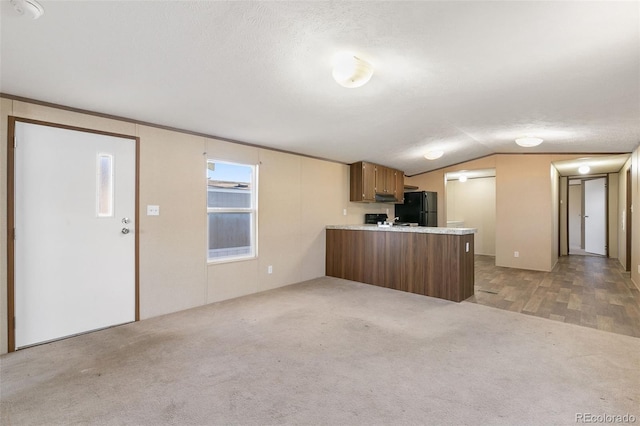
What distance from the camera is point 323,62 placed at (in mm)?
2281

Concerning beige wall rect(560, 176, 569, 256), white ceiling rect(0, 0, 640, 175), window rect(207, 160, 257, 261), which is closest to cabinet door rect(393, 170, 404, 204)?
white ceiling rect(0, 0, 640, 175)

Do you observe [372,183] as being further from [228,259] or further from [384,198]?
[228,259]

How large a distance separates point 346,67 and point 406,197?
5.31 meters

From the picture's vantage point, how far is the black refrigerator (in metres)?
6.89

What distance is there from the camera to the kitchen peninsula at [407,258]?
3.98m

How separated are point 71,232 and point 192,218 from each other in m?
1.18

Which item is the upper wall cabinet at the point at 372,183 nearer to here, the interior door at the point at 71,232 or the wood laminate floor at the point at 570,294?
the wood laminate floor at the point at 570,294

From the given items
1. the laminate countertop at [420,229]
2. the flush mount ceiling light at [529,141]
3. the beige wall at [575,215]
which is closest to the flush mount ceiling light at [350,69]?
the laminate countertop at [420,229]

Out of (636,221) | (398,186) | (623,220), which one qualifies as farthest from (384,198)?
(623,220)

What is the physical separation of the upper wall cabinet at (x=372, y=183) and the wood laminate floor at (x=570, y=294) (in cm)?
240

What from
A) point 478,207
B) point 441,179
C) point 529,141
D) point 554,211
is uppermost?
point 529,141

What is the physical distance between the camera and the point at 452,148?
5.40 metres

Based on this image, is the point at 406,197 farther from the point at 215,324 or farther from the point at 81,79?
the point at 81,79

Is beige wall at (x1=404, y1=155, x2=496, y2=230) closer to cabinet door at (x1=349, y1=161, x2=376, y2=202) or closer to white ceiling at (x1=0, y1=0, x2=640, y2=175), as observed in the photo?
cabinet door at (x1=349, y1=161, x2=376, y2=202)
